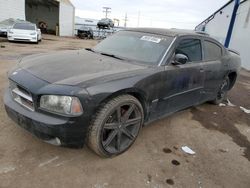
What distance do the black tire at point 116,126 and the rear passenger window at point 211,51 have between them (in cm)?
202

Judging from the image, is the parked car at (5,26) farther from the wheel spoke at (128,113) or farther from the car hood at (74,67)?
the wheel spoke at (128,113)

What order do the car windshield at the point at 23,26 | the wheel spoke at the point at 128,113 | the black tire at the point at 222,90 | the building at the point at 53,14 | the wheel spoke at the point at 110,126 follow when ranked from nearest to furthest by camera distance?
the wheel spoke at the point at 110,126 < the wheel spoke at the point at 128,113 < the black tire at the point at 222,90 < the car windshield at the point at 23,26 < the building at the point at 53,14

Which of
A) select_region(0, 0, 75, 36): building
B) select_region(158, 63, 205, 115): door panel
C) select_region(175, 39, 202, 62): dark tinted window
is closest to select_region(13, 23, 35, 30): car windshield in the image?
select_region(0, 0, 75, 36): building

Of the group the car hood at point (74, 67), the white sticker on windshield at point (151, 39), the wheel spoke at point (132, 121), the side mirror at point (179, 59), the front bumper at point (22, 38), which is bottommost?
the wheel spoke at point (132, 121)

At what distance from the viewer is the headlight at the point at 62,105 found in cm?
225

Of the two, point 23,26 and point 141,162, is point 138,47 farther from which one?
point 23,26

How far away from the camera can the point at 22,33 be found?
14.5 metres

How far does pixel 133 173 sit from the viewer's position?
101 inches

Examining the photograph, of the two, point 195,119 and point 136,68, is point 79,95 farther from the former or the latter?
point 195,119

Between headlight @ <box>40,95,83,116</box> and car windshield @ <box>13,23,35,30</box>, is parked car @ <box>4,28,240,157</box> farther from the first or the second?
car windshield @ <box>13,23,35,30</box>

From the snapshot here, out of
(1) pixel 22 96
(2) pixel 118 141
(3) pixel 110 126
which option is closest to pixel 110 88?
(3) pixel 110 126

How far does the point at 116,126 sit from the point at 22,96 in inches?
45.5

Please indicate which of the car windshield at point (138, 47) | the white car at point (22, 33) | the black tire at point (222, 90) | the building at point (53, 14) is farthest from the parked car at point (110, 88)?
the building at point (53, 14)

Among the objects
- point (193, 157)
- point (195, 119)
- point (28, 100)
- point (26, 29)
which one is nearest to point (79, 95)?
point (28, 100)
